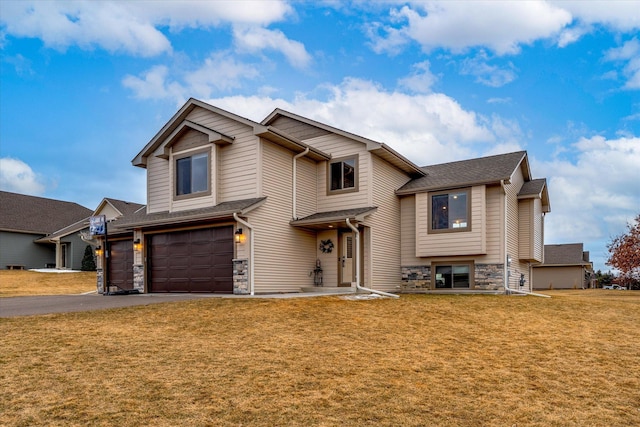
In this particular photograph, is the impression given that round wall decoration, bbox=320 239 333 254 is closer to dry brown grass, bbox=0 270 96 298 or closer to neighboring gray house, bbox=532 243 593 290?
dry brown grass, bbox=0 270 96 298

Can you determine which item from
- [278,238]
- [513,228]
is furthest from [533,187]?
[278,238]

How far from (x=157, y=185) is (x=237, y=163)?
13.9ft

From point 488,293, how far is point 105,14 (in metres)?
17.9

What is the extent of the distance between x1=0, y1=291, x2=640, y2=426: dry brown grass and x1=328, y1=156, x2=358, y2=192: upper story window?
716 cm

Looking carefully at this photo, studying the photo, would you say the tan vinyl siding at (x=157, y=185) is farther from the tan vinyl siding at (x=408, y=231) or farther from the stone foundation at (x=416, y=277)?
the stone foundation at (x=416, y=277)

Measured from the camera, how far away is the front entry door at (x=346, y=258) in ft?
52.4

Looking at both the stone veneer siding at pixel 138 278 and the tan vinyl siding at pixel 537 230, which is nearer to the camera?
the stone veneer siding at pixel 138 278

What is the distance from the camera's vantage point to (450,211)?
17.0 meters

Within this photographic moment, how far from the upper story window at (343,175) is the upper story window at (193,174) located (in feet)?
15.0

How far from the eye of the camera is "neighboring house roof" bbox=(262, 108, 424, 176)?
16.1 m

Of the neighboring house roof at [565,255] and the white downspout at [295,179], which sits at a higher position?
the white downspout at [295,179]

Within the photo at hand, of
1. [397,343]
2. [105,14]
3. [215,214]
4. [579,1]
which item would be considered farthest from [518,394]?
[105,14]

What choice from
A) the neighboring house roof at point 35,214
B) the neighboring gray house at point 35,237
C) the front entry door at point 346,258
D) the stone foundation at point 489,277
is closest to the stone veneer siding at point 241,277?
the front entry door at point 346,258

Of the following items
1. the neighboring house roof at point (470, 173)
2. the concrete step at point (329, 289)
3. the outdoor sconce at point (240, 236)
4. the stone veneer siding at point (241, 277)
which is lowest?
the concrete step at point (329, 289)
